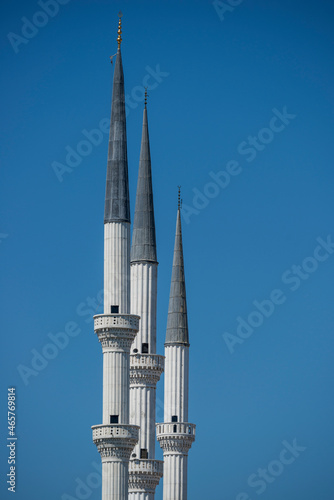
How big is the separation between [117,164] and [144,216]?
857cm

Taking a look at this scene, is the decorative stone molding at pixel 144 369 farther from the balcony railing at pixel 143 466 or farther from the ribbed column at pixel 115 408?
the ribbed column at pixel 115 408

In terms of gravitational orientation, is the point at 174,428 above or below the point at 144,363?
below

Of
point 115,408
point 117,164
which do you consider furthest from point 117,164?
point 115,408

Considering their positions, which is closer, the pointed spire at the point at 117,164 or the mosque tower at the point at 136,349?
the mosque tower at the point at 136,349

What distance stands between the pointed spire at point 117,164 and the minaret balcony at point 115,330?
4173 mm

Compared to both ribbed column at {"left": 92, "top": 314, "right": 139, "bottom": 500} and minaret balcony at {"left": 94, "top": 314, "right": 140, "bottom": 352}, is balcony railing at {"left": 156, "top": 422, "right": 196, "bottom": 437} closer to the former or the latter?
ribbed column at {"left": 92, "top": 314, "right": 139, "bottom": 500}

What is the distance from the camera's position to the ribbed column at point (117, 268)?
7762 centimetres

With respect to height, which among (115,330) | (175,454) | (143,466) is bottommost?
(143,466)

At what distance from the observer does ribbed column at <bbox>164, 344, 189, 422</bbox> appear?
295 feet

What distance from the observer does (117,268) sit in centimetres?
7762

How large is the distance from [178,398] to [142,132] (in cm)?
1299

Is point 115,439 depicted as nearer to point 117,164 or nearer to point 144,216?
point 117,164

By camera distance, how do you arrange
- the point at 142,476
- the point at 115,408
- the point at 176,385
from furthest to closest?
the point at 176,385
the point at 142,476
the point at 115,408

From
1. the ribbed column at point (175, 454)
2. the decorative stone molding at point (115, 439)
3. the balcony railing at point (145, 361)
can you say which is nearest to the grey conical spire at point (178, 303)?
the ribbed column at point (175, 454)
